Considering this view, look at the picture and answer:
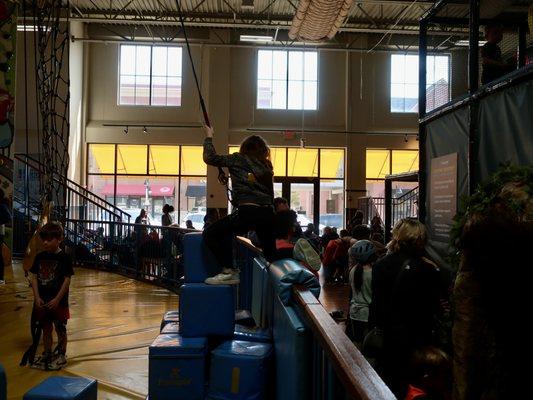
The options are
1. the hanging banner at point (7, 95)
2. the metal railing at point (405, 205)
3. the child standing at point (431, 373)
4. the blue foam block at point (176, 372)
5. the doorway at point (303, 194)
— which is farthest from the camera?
the doorway at point (303, 194)

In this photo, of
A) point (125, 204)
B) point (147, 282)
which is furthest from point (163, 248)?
point (125, 204)

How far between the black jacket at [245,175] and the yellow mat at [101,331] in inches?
76.6

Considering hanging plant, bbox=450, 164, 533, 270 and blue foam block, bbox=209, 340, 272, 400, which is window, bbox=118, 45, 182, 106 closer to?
blue foam block, bbox=209, 340, 272, 400

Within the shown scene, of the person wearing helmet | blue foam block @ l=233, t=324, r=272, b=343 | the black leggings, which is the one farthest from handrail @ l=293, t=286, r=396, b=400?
the person wearing helmet

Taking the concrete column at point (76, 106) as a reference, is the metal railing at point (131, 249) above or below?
below

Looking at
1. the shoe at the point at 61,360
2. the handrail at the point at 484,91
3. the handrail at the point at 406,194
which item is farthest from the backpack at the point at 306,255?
the handrail at the point at 406,194

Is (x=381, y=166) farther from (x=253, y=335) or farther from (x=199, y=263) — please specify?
(x=253, y=335)

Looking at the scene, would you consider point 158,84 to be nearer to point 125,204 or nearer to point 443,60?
point 125,204

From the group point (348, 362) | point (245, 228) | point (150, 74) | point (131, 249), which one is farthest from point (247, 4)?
point (348, 362)

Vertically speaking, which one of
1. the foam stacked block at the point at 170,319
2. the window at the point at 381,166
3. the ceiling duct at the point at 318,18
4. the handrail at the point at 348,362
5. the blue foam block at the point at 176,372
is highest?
the ceiling duct at the point at 318,18

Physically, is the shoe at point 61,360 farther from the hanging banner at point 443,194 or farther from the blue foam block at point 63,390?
the hanging banner at point 443,194

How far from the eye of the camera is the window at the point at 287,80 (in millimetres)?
17672

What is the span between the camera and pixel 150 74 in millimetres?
17562

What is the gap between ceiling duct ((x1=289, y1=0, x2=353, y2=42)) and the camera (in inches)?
397
